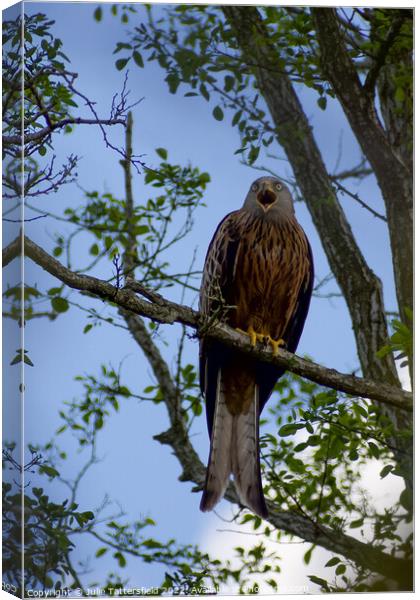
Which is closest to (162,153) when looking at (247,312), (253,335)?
(247,312)

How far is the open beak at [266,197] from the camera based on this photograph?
187 inches

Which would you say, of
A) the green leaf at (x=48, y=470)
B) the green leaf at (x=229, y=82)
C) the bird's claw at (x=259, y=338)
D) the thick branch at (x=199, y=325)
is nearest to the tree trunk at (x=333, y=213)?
the green leaf at (x=229, y=82)

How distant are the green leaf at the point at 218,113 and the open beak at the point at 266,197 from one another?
1.34ft

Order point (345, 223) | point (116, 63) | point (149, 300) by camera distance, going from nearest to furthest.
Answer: point (149, 300) < point (116, 63) < point (345, 223)

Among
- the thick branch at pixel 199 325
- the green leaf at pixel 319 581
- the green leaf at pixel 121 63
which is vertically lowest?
the green leaf at pixel 319 581

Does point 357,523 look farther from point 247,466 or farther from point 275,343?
point 275,343

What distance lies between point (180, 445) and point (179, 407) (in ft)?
1.41

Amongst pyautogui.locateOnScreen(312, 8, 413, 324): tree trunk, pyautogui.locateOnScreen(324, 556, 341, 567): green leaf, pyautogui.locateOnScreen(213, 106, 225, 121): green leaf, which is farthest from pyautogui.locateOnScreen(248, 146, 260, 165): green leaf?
pyautogui.locateOnScreen(324, 556, 341, 567): green leaf

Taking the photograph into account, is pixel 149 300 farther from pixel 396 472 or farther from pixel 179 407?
pixel 396 472

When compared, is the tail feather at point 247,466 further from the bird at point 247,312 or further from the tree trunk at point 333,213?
the tree trunk at point 333,213

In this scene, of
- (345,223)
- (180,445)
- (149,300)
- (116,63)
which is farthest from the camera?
(345,223)

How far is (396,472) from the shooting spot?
479cm

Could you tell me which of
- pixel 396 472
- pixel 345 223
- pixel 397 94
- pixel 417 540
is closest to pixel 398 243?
pixel 345 223

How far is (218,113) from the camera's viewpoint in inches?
187
